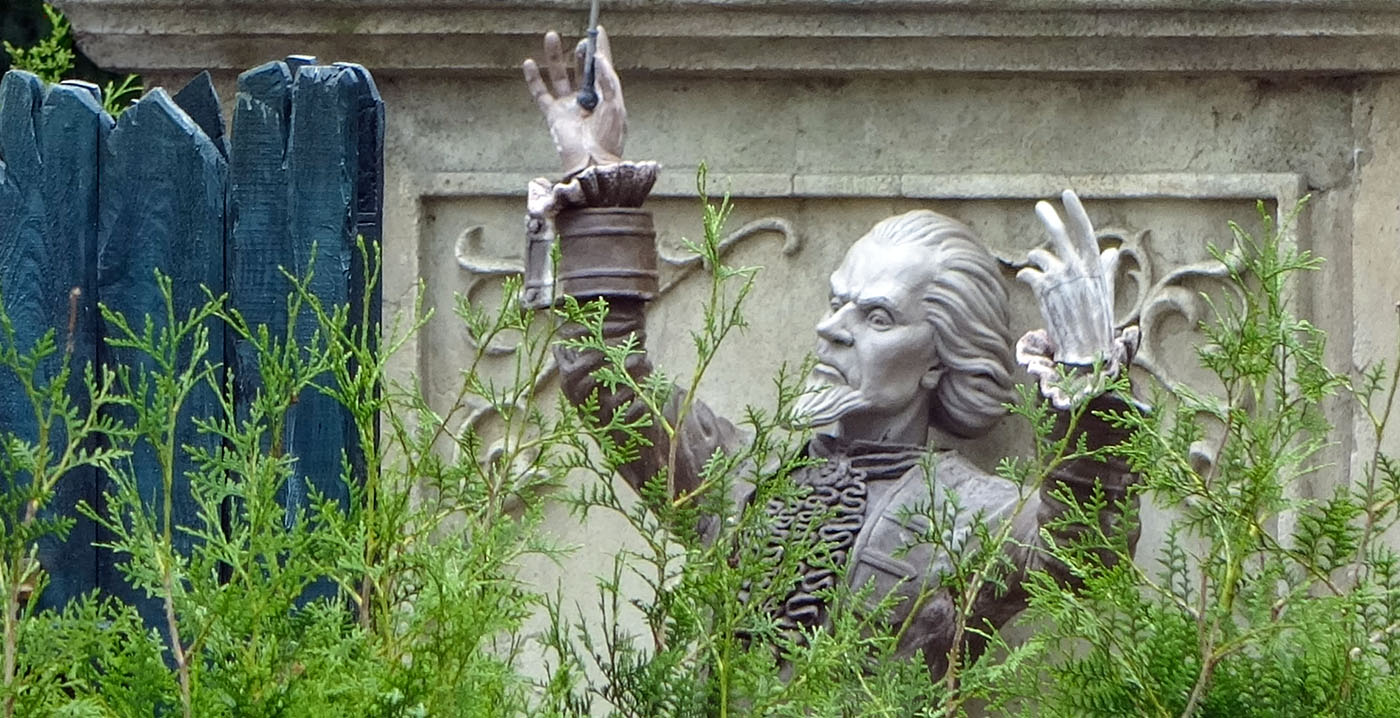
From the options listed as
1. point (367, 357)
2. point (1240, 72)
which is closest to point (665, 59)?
point (1240, 72)

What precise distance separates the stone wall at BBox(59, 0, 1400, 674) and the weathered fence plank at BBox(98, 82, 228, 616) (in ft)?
3.87

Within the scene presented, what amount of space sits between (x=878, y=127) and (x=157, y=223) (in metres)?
1.42

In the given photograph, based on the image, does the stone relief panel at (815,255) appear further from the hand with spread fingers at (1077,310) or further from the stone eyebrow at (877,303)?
the hand with spread fingers at (1077,310)

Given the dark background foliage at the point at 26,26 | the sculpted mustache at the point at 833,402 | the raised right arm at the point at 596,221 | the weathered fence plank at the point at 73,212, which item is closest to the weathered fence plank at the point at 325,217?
the weathered fence plank at the point at 73,212

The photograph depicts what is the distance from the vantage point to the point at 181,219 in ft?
6.75

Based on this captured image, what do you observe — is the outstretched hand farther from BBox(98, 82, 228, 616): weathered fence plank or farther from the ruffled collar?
BBox(98, 82, 228, 616): weathered fence plank

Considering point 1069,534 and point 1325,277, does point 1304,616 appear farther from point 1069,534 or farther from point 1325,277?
point 1325,277

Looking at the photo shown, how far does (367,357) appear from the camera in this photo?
5.33 feet

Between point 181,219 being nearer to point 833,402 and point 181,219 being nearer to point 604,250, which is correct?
point 604,250

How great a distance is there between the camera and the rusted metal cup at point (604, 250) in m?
2.72

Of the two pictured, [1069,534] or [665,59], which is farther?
[665,59]

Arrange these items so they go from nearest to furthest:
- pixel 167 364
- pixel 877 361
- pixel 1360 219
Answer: pixel 167 364, pixel 877 361, pixel 1360 219

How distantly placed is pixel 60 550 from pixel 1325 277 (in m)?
1.81

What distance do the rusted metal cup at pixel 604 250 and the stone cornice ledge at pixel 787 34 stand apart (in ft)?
1.74
